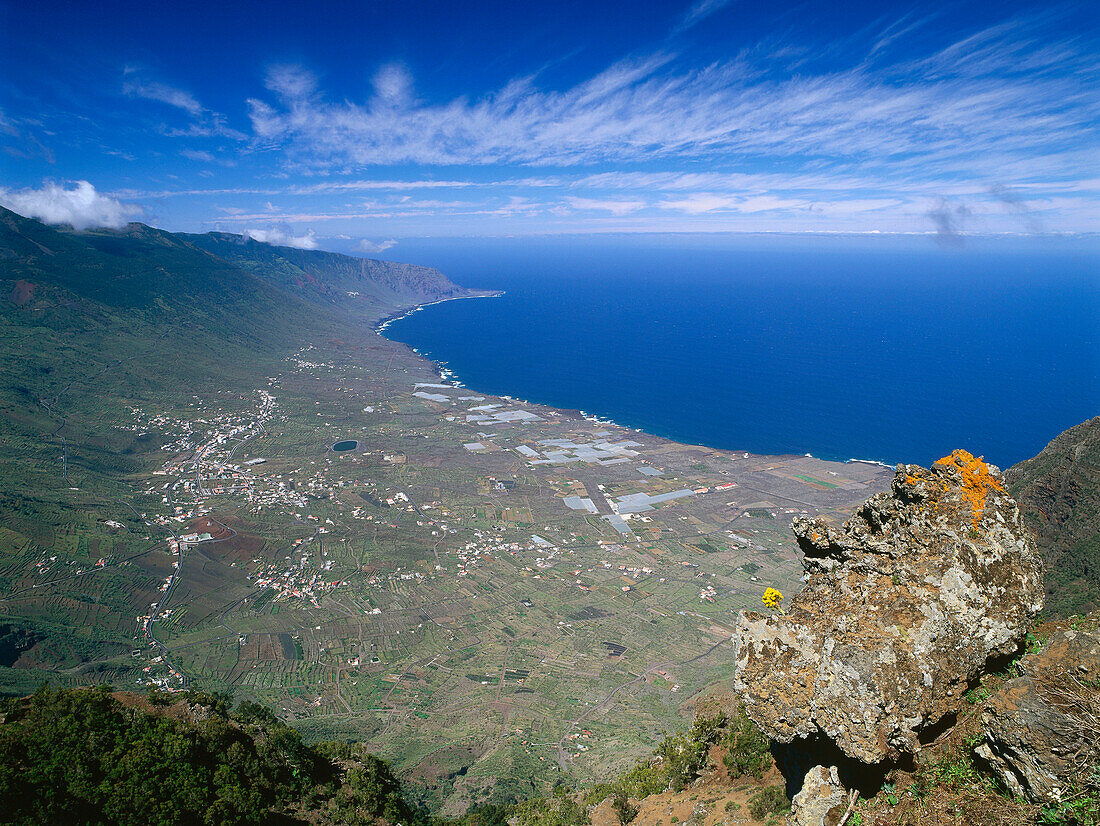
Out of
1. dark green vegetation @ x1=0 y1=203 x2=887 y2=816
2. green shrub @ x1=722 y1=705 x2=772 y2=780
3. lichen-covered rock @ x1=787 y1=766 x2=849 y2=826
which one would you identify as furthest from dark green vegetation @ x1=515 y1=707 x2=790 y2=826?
dark green vegetation @ x1=0 y1=203 x2=887 y2=816

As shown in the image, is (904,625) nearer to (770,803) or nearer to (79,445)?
(770,803)

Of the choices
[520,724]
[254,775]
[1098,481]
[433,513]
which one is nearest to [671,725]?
[520,724]

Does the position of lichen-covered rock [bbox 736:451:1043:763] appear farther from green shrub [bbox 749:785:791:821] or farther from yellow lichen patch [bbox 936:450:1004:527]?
green shrub [bbox 749:785:791:821]

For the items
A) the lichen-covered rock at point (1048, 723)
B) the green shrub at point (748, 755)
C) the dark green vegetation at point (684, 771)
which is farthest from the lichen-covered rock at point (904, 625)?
the green shrub at point (748, 755)

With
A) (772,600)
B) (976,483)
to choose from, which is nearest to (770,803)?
(772,600)

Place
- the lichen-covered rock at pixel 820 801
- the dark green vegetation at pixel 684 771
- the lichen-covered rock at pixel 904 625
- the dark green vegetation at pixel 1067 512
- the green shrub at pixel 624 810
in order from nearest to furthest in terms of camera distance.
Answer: the lichen-covered rock at pixel 904 625 < the lichen-covered rock at pixel 820 801 < the dark green vegetation at pixel 684 771 < the green shrub at pixel 624 810 < the dark green vegetation at pixel 1067 512

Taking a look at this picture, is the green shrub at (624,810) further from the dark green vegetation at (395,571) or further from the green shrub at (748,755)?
the dark green vegetation at (395,571)

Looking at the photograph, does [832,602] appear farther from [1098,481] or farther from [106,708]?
[1098,481]
